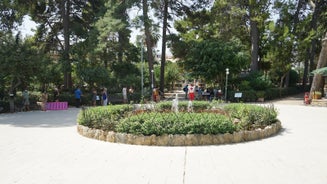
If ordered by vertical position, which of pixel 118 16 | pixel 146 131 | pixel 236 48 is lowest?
pixel 146 131

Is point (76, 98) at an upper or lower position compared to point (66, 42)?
lower

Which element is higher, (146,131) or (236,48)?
(236,48)

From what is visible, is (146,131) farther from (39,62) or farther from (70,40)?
(70,40)

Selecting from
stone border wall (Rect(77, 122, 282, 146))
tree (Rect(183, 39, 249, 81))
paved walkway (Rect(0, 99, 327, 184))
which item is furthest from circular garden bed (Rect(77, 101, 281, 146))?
tree (Rect(183, 39, 249, 81))

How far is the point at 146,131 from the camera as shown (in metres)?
8.50

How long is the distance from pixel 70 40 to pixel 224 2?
14.8 meters

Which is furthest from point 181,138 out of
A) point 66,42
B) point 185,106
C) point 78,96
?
point 66,42

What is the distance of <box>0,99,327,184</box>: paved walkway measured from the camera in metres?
5.67

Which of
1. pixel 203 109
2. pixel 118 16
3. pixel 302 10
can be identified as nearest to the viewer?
pixel 203 109

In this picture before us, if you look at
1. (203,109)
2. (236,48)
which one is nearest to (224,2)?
(236,48)

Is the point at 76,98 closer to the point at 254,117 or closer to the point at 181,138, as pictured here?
the point at 181,138

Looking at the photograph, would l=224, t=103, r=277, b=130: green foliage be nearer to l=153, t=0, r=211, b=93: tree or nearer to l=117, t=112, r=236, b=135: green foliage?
l=117, t=112, r=236, b=135: green foliage

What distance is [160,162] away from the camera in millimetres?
6734

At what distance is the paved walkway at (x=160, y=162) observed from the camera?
5.67 metres
